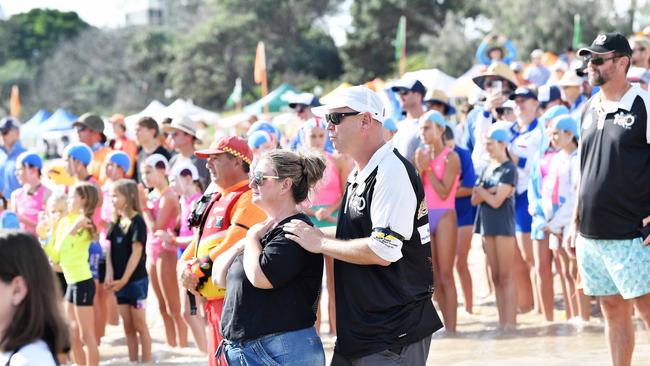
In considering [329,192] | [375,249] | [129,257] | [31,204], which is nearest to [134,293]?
[129,257]

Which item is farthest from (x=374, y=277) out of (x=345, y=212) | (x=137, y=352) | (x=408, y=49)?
(x=408, y=49)

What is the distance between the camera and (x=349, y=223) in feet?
15.3

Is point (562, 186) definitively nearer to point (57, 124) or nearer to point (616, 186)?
point (616, 186)

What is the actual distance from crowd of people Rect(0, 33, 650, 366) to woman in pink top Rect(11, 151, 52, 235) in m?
0.02

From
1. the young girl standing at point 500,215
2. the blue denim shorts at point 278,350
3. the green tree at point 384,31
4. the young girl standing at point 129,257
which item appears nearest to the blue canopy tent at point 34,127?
the green tree at point 384,31

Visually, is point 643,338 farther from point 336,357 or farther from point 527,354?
point 336,357

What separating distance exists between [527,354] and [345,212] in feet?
12.5

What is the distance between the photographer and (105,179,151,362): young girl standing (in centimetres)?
880

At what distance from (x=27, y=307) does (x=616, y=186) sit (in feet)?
12.2

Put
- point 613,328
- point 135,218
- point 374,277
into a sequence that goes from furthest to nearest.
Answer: point 135,218 → point 613,328 → point 374,277

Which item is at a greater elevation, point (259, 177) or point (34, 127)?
point (259, 177)

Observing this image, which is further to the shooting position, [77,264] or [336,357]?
[77,264]

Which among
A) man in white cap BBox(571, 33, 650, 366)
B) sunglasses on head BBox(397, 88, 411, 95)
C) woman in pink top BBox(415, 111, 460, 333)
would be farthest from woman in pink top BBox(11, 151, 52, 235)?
man in white cap BBox(571, 33, 650, 366)

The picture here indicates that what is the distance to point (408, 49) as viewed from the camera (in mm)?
56094
